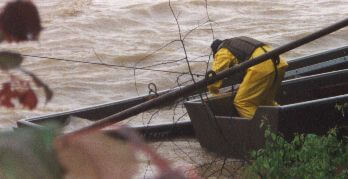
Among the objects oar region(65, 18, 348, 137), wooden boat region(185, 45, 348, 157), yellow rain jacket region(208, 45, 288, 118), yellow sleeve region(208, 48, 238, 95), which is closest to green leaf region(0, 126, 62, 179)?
oar region(65, 18, 348, 137)

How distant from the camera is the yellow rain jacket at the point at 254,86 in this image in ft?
22.9

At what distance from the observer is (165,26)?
16.2m

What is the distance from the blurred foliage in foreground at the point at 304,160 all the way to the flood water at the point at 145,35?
197 inches

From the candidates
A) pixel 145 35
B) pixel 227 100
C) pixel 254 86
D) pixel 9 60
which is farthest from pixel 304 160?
pixel 145 35

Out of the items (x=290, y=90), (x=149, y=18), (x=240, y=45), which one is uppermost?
(x=240, y=45)

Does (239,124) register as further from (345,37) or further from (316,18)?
(316,18)

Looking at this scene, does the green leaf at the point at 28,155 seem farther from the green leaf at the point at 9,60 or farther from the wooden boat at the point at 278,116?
the wooden boat at the point at 278,116

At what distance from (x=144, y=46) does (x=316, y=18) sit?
3915mm

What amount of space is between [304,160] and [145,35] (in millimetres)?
11441

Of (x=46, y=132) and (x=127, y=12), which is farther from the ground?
(x=46, y=132)

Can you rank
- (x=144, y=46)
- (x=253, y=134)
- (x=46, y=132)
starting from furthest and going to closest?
(x=144, y=46) → (x=253, y=134) → (x=46, y=132)

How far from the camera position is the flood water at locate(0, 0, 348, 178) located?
1215 cm

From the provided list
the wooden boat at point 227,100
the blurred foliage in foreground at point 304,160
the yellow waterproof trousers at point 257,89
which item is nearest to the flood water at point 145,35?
the wooden boat at point 227,100

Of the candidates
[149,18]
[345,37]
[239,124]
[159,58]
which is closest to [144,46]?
[159,58]
